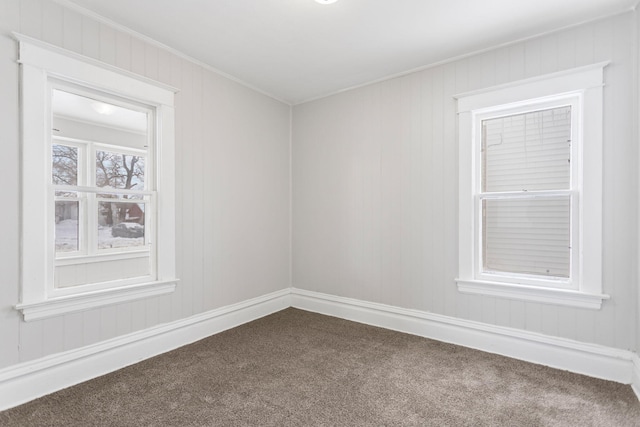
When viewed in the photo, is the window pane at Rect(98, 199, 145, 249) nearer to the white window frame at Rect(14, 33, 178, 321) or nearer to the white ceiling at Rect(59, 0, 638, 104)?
the white window frame at Rect(14, 33, 178, 321)

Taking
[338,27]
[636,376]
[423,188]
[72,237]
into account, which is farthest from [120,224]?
[636,376]

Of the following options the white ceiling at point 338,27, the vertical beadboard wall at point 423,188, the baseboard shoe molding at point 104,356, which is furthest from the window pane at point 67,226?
the vertical beadboard wall at point 423,188

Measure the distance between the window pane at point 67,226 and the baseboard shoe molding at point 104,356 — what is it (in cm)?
73

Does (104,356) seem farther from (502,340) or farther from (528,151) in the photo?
(528,151)

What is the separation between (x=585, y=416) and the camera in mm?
1874

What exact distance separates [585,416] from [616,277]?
3.24 ft

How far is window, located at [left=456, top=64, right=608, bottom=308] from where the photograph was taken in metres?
2.36

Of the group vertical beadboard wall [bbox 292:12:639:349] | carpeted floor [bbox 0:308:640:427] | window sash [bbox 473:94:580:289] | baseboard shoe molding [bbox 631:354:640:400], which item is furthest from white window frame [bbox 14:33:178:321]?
baseboard shoe molding [bbox 631:354:640:400]

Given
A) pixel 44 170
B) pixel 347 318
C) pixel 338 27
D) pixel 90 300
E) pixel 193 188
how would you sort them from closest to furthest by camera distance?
pixel 44 170, pixel 90 300, pixel 338 27, pixel 193 188, pixel 347 318

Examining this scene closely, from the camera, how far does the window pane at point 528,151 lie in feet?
8.39

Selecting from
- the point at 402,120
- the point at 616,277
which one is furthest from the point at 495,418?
the point at 402,120

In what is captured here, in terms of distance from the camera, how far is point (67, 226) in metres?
2.34

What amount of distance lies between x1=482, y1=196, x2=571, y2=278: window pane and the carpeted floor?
0.77 metres

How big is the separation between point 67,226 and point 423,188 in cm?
291
